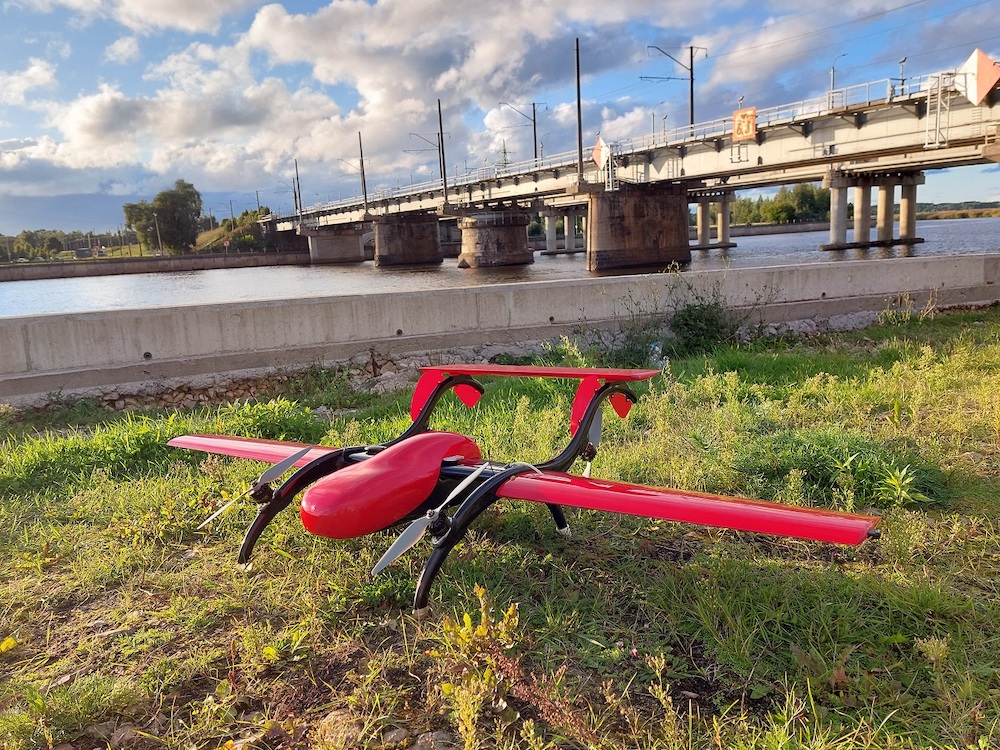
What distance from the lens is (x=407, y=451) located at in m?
3.12

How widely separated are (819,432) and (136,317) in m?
7.69

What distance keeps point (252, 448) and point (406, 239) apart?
66646 millimetres

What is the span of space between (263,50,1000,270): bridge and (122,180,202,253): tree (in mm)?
32696

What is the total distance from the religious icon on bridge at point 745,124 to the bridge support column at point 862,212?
1084 inches

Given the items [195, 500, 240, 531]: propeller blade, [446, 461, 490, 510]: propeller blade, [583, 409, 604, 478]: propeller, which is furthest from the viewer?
[583, 409, 604, 478]: propeller

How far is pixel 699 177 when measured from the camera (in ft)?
120

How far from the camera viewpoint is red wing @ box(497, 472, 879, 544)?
89.4 inches

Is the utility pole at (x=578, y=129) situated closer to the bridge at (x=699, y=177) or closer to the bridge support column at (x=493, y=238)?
the bridge at (x=699, y=177)

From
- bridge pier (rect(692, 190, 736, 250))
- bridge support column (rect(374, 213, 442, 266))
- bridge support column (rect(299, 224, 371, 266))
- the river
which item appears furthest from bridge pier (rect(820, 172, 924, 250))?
bridge support column (rect(299, 224, 371, 266))

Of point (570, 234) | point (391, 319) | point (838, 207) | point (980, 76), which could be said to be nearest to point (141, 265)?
point (570, 234)

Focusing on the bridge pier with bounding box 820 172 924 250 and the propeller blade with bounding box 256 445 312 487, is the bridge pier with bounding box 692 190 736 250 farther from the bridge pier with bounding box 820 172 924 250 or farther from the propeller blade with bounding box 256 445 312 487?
the propeller blade with bounding box 256 445 312 487

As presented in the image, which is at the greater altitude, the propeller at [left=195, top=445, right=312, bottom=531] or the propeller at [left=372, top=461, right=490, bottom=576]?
the propeller at [left=195, top=445, right=312, bottom=531]

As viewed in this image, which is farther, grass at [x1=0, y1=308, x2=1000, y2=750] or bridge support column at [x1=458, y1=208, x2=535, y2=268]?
bridge support column at [x1=458, y1=208, x2=535, y2=268]

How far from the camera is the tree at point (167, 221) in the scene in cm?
9331
